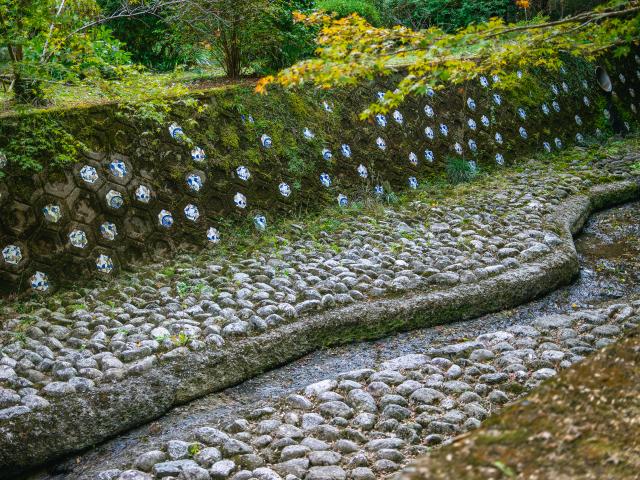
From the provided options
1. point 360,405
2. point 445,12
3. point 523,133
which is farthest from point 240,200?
point 445,12

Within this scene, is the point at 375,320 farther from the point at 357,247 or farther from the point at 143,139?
the point at 143,139

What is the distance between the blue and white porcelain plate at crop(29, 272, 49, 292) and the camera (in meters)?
4.71

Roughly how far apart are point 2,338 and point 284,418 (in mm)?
1963

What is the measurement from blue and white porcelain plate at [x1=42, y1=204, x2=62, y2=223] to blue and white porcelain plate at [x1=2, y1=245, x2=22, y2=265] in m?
0.32

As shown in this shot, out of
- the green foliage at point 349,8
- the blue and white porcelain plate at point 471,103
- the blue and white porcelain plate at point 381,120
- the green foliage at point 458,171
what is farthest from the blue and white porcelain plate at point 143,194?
the green foliage at point 349,8

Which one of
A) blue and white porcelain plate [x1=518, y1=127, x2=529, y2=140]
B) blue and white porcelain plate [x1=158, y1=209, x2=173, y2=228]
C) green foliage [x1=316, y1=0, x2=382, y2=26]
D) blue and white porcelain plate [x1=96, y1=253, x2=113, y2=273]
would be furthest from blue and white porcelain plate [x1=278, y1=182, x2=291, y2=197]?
green foliage [x1=316, y1=0, x2=382, y2=26]

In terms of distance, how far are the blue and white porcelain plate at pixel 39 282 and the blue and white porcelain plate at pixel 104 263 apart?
0.41m

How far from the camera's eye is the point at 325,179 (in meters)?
6.92

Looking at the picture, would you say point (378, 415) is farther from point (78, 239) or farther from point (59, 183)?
point (59, 183)

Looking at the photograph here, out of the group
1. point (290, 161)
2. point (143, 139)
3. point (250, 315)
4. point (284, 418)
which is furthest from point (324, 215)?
point (284, 418)

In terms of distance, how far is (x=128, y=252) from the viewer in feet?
17.3

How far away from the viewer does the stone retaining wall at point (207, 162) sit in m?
4.84

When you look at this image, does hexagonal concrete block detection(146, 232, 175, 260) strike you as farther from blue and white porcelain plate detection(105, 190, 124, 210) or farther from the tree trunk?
the tree trunk

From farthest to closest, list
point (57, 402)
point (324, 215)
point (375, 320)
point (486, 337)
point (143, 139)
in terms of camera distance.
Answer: point (324, 215) → point (143, 139) → point (375, 320) → point (486, 337) → point (57, 402)
